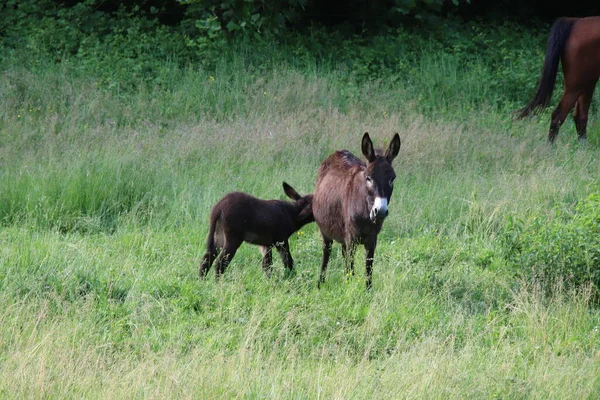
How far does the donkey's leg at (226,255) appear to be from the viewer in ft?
24.6

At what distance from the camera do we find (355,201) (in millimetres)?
7234

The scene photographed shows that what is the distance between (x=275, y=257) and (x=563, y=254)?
265 cm

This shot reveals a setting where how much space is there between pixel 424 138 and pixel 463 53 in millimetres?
4641

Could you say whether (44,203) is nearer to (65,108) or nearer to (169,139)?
(169,139)

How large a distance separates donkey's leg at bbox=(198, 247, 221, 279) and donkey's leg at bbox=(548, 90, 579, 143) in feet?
22.3

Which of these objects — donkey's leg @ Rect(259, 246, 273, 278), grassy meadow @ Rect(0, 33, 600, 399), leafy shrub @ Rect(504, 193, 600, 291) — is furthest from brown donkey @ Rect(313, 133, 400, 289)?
leafy shrub @ Rect(504, 193, 600, 291)

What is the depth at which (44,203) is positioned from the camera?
351 inches

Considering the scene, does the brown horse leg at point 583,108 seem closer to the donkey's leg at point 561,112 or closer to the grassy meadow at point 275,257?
the donkey's leg at point 561,112

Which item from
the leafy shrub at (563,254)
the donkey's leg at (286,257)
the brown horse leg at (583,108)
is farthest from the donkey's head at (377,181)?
the brown horse leg at (583,108)

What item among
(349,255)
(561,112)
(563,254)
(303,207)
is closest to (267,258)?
(303,207)

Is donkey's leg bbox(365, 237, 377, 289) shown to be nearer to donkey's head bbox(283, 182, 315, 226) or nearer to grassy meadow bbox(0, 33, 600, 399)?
grassy meadow bbox(0, 33, 600, 399)

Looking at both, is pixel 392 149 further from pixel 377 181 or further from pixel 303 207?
pixel 303 207

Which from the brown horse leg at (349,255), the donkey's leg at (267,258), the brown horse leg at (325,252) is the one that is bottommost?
the donkey's leg at (267,258)

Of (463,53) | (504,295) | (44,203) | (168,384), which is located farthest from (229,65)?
(168,384)
